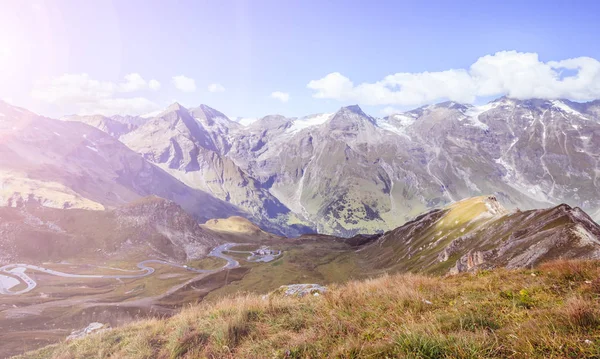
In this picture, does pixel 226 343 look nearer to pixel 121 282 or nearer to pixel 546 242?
pixel 546 242

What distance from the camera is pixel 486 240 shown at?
79.0m

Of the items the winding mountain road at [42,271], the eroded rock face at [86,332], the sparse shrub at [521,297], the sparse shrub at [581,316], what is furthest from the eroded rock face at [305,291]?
the winding mountain road at [42,271]

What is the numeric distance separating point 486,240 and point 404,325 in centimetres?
8594

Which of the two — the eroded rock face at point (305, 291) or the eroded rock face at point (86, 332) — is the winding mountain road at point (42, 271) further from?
the eroded rock face at point (305, 291)

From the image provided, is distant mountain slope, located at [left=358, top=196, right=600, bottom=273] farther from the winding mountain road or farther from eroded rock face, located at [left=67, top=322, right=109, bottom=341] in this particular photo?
the winding mountain road

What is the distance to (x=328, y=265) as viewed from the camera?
15762 centimetres

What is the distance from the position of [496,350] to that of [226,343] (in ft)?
22.4

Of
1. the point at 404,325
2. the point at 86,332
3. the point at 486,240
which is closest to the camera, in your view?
the point at 404,325

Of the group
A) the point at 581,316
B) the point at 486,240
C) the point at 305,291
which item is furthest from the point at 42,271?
the point at 581,316

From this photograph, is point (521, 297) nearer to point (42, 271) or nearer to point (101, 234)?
point (42, 271)

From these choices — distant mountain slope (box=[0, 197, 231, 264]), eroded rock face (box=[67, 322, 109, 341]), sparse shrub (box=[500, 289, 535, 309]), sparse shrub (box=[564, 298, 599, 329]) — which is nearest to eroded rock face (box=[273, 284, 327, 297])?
sparse shrub (box=[500, 289, 535, 309])

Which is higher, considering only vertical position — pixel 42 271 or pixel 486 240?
pixel 486 240

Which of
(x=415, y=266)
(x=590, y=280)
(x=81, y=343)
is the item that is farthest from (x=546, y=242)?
(x=81, y=343)

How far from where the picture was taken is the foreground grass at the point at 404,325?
5.89 metres
